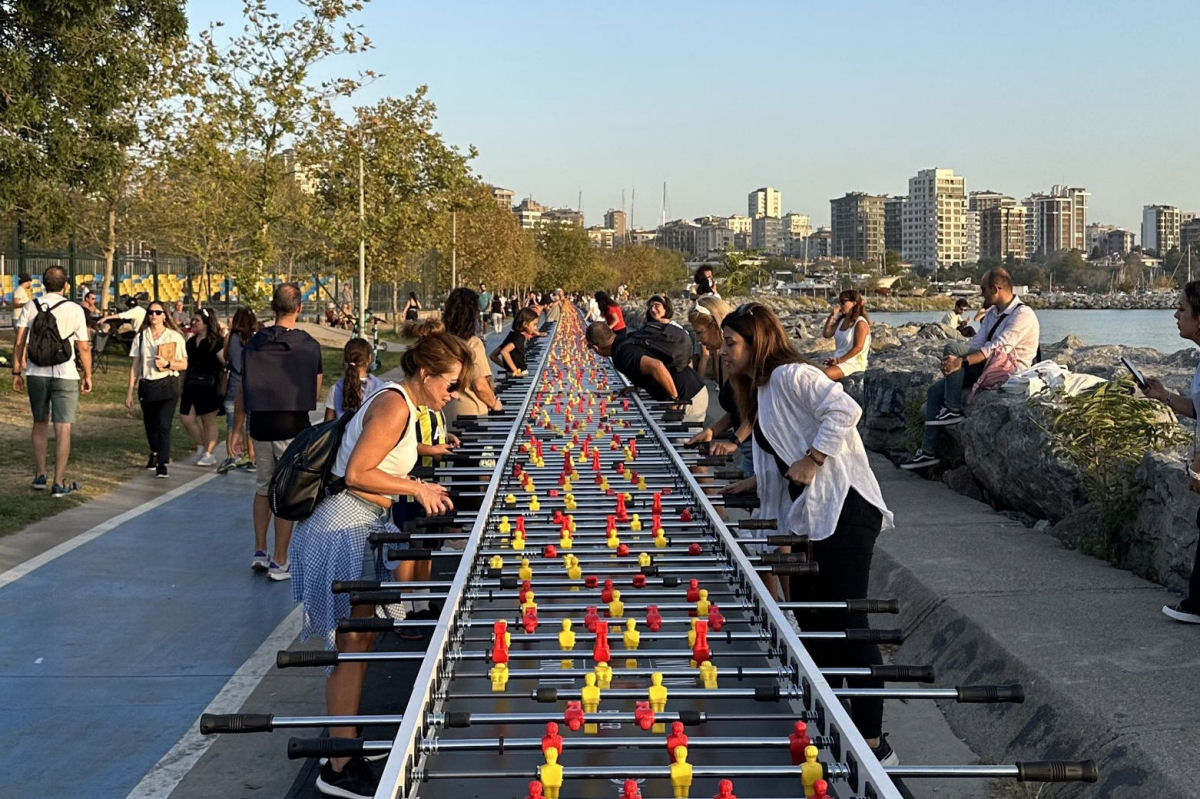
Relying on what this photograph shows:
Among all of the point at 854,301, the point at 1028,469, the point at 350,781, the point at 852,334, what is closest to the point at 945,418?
the point at 852,334

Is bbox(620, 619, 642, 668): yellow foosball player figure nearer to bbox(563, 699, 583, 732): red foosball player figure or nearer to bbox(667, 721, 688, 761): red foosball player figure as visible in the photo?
bbox(563, 699, 583, 732): red foosball player figure

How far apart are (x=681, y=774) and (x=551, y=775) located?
374 millimetres

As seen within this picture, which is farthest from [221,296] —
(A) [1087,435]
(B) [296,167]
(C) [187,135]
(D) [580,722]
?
(D) [580,722]

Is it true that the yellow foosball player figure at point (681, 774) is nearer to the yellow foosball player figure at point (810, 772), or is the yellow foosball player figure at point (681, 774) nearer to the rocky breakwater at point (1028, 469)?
the yellow foosball player figure at point (810, 772)

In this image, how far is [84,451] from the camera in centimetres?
1599

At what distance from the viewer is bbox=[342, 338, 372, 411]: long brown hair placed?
8.50 m

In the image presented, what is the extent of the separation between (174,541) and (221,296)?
161 ft

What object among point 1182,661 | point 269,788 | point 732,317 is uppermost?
point 732,317

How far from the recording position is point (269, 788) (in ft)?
18.3

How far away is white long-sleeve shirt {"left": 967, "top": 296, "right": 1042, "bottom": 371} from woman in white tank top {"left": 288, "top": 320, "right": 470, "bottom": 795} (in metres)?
6.54

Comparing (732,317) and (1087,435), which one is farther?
(1087,435)

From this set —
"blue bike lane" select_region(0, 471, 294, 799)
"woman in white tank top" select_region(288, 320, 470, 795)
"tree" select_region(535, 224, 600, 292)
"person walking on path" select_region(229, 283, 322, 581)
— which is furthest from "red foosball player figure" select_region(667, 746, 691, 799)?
"tree" select_region(535, 224, 600, 292)

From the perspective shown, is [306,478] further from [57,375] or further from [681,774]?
[57,375]

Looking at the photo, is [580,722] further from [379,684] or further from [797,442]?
[379,684]
